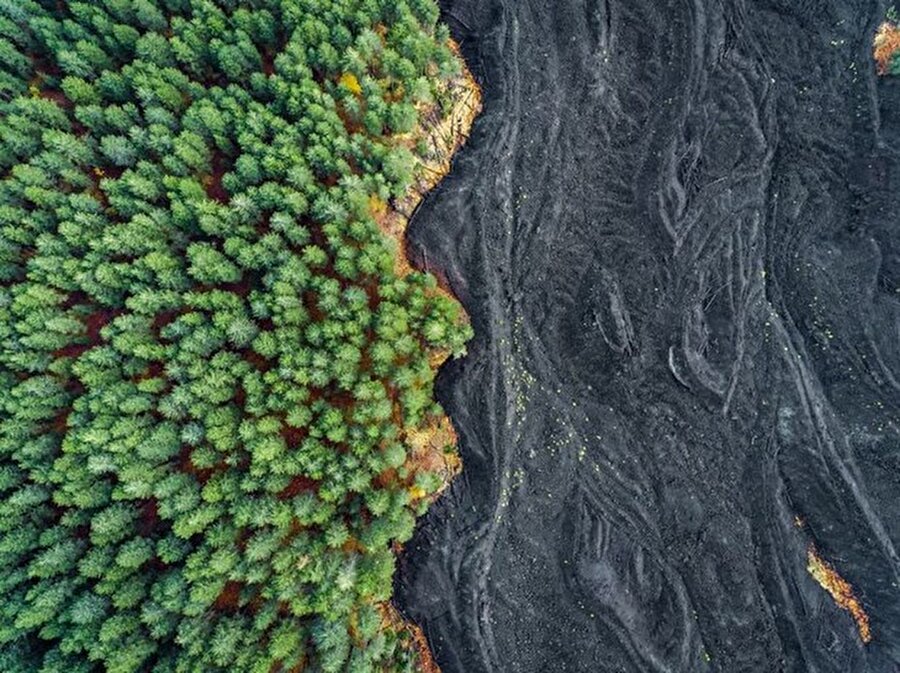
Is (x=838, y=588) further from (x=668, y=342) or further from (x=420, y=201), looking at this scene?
(x=420, y=201)

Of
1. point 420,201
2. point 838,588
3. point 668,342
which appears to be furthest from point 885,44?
point 838,588

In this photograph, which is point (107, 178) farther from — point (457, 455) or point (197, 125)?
point (457, 455)

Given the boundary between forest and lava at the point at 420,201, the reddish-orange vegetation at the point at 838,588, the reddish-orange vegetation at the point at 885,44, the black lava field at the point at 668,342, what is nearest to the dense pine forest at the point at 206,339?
the boundary between forest and lava at the point at 420,201

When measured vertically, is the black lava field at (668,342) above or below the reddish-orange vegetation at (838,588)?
above

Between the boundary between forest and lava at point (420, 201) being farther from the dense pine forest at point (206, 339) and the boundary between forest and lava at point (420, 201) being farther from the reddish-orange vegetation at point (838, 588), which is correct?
the reddish-orange vegetation at point (838, 588)

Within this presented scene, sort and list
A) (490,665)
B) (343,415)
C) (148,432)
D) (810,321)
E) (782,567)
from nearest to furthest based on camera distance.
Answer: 1. (148,432)
2. (343,415)
3. (490,665)
4. (782,567)
5. (810,321)

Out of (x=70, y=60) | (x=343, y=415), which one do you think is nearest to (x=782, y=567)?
(x=343, y=415)

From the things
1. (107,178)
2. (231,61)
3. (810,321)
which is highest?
(231,61)

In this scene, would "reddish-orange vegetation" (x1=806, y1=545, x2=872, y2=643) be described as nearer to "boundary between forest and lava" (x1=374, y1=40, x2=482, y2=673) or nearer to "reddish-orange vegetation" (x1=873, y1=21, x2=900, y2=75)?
"boundary between forest and lava" (x1=374, y1=40, x2=482, y2=673)
